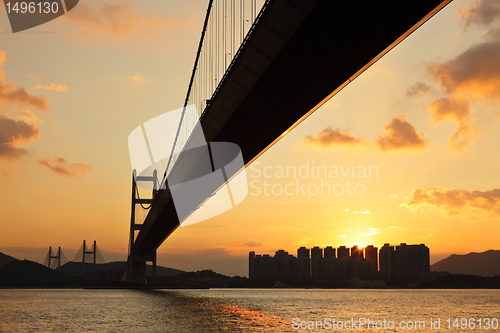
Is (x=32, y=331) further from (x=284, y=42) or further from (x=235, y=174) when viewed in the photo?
(x=284, y=42)

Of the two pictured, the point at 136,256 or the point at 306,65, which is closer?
the point at 306,65

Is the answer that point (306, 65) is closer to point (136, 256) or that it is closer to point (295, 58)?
point (295, 58)

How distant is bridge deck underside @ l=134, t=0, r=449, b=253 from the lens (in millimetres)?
12469

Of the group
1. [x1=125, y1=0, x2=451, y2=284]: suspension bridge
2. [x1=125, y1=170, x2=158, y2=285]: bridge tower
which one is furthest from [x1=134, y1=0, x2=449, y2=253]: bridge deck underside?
[x1=125, y1=170, x2=158, y2=285]: bridge tower

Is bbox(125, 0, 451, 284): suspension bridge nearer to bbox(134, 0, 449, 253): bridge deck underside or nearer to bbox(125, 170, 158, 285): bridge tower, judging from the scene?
bbox(134, 0, 449, 253): bridge deck underside

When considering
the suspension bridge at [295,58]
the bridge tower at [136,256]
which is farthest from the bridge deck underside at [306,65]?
the bridge tower at [136,256]

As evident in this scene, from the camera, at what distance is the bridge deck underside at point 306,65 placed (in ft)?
40.9

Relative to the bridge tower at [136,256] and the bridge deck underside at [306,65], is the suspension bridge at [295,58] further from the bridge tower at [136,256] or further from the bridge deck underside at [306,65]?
the bridge tower at [136,256]

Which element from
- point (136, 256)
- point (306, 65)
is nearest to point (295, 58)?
point (306, 65)

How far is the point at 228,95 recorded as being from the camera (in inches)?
717

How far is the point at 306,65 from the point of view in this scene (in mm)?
15328

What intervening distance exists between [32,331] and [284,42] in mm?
20217

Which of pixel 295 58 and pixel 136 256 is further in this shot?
pixel 136 256

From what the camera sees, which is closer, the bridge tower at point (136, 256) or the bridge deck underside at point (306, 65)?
the bridge deck underside at point (306, 65)
